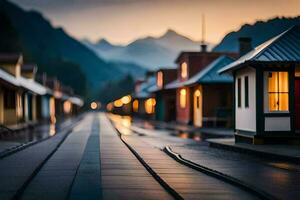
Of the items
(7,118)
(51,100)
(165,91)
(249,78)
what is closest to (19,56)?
(7,118)

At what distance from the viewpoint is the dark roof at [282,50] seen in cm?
2247

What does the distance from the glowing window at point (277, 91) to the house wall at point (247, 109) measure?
0.66 meters

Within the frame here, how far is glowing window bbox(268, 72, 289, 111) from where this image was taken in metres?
23.1

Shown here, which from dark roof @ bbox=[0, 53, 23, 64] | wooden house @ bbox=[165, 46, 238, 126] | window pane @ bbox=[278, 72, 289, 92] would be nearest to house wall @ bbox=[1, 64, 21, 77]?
dark roof @ bbox=[0, 53, 23, 64]

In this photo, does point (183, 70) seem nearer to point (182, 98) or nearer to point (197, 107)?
point (182, 98)

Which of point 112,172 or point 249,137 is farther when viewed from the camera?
point 249,137

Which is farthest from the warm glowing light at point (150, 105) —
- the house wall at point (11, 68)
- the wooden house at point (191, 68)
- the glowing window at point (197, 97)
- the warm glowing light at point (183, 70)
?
the house wall at point (11, 68)

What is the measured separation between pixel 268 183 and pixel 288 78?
11227 mm

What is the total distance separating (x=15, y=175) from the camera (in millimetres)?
13914

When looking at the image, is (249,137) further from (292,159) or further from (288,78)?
(292,159)

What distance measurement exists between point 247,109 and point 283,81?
1.98 m

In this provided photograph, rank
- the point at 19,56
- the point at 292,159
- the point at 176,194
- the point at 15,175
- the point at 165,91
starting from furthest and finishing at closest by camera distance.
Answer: the point at 165,91 → the point at 19,56 → the point at 292,159 → the point at 15,175 → the point at 176,194

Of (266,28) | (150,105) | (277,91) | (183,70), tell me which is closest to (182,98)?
(183,70)

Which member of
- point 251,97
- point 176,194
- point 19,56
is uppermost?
point 19,56
